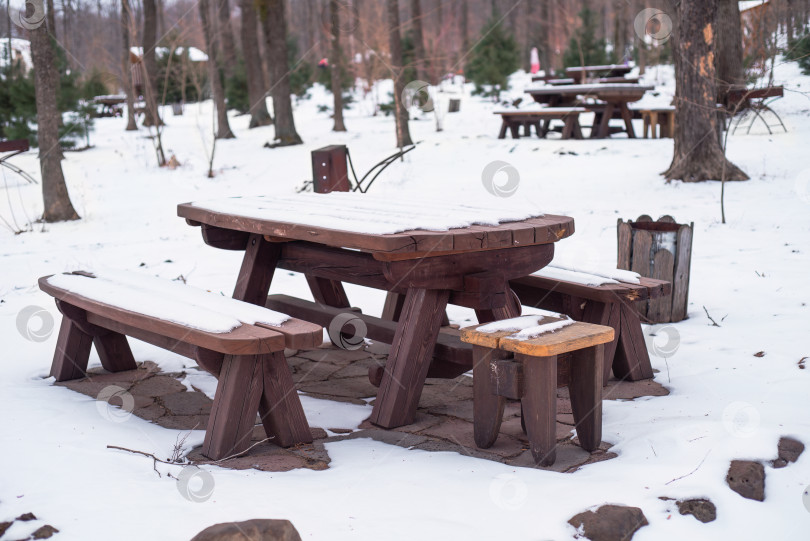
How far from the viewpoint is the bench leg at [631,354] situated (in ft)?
13.4

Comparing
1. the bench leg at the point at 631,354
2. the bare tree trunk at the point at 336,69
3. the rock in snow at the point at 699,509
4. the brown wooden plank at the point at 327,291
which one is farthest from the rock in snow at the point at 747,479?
the bare tree trunk at the point at 336,69

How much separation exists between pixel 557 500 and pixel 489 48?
18.9 m

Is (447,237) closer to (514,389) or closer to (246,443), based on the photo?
(514,389)

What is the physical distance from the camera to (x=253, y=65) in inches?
773

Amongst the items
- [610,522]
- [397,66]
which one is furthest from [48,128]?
[610,522]

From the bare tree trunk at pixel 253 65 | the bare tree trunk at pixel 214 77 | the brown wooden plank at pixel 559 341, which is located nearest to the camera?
the brown wooden plank at pixel 559 341

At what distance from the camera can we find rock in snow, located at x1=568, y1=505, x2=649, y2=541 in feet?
8.20

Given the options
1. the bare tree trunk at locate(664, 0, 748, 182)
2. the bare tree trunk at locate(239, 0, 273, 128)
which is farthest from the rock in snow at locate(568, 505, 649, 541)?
the bare tree trunk at locate(239, 0, 273, 128)

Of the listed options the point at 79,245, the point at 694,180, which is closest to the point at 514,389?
the point at 79,245

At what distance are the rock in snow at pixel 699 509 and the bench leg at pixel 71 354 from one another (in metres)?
3.09

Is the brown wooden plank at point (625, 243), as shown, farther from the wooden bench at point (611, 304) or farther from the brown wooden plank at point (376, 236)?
the brown wooden plank at point (376, 236)

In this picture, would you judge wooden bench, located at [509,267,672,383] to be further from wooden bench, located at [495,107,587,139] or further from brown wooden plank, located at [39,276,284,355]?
wooden bench, located at [495,107,587,139]

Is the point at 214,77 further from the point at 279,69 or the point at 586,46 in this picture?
the point at 586,46

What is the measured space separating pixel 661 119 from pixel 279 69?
7.78 meters
